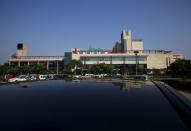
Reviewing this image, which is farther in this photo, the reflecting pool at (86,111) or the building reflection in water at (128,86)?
the building reflection in water at (128,86)

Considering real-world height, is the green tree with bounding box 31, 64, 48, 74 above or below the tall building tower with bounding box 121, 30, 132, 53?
below

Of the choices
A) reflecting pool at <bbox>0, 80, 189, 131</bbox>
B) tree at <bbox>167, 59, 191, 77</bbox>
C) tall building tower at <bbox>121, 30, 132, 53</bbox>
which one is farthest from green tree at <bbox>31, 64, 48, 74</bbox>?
reflecting pool at <bbox>0, 80, 189, 131</bbox>

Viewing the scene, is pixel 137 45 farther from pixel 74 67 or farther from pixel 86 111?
pixel 86 111

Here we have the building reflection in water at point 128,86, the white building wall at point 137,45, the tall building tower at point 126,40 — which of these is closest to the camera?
the building reflection in water at point 128,86

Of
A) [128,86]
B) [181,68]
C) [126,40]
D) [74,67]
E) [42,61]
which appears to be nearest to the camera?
[128,86]

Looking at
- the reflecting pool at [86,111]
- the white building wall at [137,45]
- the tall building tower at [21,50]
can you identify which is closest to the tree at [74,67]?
the white building wall at [137,45]

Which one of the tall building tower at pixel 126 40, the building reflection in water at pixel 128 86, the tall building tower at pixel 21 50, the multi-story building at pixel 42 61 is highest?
the tall building tower at pixel 126 40

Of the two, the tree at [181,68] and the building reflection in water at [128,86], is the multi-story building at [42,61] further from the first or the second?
the building reflection in water at [128,86]

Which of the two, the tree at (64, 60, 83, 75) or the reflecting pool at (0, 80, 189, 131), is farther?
the tree at (64, 60, 83, 75)

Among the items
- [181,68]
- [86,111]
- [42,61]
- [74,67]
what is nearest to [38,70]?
[74,67]

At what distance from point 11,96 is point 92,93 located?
2.65 ft

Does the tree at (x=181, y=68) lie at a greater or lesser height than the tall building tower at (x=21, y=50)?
lesser

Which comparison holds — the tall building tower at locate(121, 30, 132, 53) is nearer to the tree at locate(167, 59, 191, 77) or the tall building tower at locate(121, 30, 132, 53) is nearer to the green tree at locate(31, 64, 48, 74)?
the green tree at locate(31, 64, 48, 74)

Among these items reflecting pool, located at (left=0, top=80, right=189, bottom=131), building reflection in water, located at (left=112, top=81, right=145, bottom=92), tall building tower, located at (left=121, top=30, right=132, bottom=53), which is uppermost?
tall building tower, located at (left=121, top=30, right=132, bottom=53)
